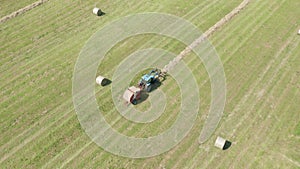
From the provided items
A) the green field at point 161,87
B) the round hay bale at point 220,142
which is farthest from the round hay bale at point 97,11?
the round hay bale at point 220,142

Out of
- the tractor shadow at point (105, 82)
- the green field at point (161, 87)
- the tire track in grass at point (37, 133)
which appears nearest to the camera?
the tire track in grass at point (37, 133)

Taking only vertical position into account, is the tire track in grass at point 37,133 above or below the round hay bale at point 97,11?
below

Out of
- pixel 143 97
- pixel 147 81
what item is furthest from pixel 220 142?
pixel 147 81

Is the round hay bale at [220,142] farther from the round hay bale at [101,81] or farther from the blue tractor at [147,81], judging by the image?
the round hay bale at [101,81]

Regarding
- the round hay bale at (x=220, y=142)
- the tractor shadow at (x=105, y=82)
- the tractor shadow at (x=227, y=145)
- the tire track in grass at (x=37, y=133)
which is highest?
the tractor shadow at (x=105, y=82)

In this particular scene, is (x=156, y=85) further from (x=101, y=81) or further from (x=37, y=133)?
(x=37, y=133)

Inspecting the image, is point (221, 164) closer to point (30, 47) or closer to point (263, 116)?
point (263, 116)

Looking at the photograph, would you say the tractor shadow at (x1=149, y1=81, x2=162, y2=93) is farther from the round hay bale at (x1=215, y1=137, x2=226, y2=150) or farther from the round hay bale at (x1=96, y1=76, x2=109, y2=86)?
the round hay bale at (x1=215, y1=137, x2=226, y2=150)

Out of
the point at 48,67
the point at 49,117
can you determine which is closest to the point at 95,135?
the point at 49,117
